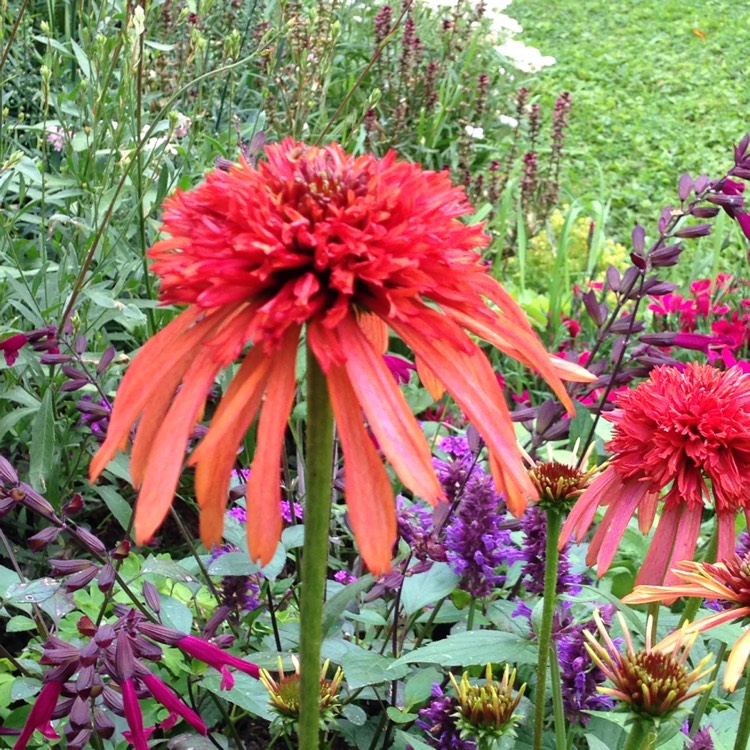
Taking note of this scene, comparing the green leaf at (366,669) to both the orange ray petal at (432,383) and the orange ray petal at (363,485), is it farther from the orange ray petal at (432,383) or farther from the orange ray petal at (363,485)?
the orange ray petal at (363,485)

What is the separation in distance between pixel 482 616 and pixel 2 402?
1104 mm

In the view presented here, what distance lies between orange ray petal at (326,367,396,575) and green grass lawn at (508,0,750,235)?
491 cm

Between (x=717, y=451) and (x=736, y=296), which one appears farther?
(x=736, y=296)

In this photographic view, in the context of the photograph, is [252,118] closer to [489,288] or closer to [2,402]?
[2,402]

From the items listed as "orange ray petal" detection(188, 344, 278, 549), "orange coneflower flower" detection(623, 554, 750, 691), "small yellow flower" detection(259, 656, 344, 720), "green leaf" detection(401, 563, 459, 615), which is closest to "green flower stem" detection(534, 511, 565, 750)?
"orange coneflower flower" detection(623, 554, 750, 691)

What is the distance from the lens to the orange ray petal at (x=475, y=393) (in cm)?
70

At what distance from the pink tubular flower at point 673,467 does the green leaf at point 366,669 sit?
328 millimetres

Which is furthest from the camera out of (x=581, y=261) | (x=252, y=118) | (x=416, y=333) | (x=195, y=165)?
(x=581, y=261)

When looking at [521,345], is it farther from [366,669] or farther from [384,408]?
[366,669]

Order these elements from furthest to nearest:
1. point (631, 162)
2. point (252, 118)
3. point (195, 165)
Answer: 1. point (631, 162)
2. point (252, 118)
3. point (195, 165)

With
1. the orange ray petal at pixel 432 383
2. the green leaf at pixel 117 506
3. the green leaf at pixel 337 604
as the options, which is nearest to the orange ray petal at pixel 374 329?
the orange ray petal at pixel 432 383

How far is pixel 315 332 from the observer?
70cm

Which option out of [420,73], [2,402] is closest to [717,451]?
[2,402]

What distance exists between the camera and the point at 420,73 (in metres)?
5.42
